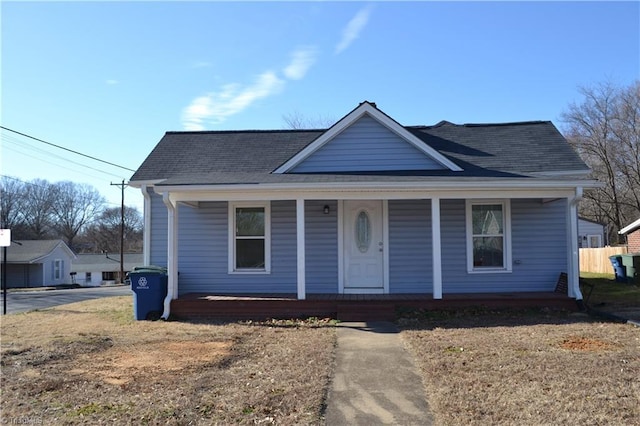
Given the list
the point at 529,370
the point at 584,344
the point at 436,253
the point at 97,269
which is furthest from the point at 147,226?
the point at 97,269

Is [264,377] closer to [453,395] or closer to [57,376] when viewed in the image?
[453,395]

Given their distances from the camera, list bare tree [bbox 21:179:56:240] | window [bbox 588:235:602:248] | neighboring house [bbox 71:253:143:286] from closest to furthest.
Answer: window [bbox 588:235:602:248]
neighboring house [bbox 71:253:143:286]
bare tree [bbox 21:179:56:240]

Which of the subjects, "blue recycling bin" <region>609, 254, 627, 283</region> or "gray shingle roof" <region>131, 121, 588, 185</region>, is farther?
"blue recycling bin" <region>609, 254, 627, 283</region>

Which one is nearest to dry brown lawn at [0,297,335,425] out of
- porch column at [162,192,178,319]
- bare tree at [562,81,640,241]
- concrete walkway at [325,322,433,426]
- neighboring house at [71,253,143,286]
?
concrete walkway at [325,322,433,426]

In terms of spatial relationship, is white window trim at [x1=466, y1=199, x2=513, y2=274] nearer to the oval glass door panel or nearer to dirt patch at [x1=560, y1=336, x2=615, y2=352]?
the oval glass door panel

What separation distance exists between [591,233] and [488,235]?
39.7 metres

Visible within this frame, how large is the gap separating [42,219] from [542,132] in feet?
275

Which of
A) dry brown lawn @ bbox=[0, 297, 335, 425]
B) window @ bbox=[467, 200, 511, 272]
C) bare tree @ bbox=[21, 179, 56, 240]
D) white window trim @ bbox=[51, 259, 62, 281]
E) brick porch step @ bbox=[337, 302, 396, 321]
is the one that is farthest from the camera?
bare tree @ bbox=[21, 179, 56, 240]

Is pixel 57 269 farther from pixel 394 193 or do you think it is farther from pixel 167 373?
pixel 167 373

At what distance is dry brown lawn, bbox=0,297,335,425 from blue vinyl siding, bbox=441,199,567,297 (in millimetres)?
3758

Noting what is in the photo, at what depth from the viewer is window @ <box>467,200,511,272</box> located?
36.9 ft

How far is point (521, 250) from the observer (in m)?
11.3

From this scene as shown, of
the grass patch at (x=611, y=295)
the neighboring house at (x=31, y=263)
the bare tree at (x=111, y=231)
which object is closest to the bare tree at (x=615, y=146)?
the grass patch at (x=611, y=295)

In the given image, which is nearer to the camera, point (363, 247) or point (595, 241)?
point (363, 247)
